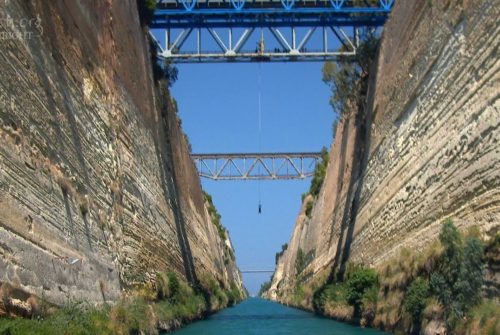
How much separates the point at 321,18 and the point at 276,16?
198cm

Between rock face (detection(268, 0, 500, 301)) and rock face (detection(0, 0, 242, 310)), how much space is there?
7835 mm

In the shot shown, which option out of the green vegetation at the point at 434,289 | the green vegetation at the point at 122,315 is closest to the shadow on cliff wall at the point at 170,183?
the green vegetation at the point at 122,315

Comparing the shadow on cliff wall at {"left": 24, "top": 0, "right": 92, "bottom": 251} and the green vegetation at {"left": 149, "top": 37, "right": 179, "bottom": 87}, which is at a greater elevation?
the green vegetation at {"left": 149, "top": 37, "right": 179, "bottom": 87}

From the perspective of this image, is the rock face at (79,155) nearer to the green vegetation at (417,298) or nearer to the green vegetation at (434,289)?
the green vegetation at (434,289)

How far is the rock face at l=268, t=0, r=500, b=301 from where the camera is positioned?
1373cm

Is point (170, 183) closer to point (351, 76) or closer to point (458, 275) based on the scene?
point (351, 76)

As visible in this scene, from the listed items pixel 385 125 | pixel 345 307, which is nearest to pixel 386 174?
pixel 385 125

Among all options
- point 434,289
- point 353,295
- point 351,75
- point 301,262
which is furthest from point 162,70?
point 301,262

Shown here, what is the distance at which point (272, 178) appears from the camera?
5644 cm

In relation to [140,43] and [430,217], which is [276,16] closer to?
[140,43]

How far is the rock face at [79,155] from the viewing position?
10188mm

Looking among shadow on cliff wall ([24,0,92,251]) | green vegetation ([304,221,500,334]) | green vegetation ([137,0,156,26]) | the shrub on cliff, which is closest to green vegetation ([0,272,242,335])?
shadow on cliff wall ([24,0,92,251])

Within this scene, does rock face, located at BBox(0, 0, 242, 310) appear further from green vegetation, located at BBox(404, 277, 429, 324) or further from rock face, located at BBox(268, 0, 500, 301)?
rock face, located at BBox(268, 0, 500, 301)

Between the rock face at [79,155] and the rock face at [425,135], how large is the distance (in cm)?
784
